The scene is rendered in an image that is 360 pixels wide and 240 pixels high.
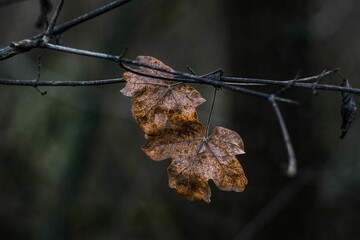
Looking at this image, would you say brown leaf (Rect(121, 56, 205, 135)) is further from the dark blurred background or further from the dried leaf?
the dark blurred background

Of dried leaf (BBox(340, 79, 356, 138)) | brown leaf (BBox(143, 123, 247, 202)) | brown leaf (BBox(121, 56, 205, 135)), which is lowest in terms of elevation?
brown leaf (BBox(143, 123, 247, 202))

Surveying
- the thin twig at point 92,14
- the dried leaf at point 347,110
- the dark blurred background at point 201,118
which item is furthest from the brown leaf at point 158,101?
the dark blurred background at point 201,118

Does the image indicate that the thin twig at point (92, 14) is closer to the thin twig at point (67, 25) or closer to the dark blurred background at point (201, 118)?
the thin twig at point (67, 25)

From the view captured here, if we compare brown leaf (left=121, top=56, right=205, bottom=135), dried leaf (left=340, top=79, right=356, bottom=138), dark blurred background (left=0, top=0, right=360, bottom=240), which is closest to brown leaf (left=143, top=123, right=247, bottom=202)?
brown leaf (left=121, top=56, right=205, bottom=135)

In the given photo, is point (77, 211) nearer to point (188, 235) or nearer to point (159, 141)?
point (188, 235)

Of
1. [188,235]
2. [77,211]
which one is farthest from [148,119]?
[77,211]
